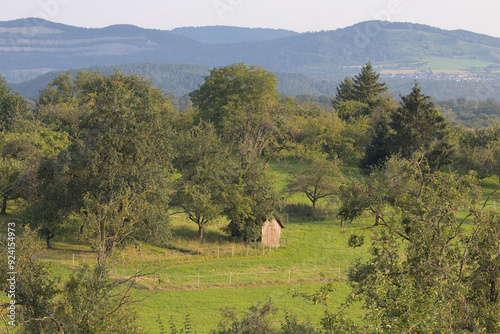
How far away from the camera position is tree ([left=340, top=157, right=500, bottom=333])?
449 inches

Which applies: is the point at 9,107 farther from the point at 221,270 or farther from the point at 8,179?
the point at 221,270

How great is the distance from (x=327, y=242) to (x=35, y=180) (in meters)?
25.8

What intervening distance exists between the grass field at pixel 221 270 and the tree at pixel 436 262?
38.2 feet

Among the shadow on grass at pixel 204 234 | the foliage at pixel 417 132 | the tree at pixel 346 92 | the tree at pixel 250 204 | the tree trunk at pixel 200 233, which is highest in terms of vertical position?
the tree at pixel 346 92

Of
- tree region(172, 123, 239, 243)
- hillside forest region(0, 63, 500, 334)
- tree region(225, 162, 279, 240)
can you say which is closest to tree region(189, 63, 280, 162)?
hillside forest region(0, 63, 500, 334)

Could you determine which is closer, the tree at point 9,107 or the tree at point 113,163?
the tree at point 113,163

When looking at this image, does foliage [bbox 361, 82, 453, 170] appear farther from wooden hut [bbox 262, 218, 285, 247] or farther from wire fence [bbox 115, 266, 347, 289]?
wire fence [bbox 115, 266, 347, 289]

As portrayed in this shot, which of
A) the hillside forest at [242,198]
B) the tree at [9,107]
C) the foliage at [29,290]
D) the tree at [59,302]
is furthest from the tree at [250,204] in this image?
the tree at [9,107]

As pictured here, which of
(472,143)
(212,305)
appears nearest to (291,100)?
(472,143)

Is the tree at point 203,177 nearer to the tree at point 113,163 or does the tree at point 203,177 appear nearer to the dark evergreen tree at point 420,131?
the tree at point 113,163

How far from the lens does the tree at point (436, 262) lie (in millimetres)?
11398

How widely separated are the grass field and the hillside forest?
0.98 meters

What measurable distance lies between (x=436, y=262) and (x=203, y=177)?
31.4 m

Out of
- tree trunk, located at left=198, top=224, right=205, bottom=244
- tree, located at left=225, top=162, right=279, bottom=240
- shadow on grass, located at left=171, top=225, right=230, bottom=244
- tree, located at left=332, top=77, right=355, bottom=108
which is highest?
tree, located at left=332, top=77, right=355, bottom=108
